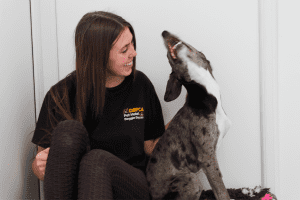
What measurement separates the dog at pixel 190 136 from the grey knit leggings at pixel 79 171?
169 mm

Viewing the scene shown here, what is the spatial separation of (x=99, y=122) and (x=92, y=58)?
32cm

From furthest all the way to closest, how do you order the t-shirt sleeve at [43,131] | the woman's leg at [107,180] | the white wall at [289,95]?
the white wall at [289,95] → the t-shirt sleeve at [43,131] → the woman's leg at [107,180]

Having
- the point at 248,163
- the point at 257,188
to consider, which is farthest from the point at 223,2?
the point at 257,188

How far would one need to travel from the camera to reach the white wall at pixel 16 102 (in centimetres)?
117

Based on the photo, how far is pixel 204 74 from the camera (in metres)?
1.02

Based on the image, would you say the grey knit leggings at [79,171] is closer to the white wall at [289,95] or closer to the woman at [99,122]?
the woman at [99,122]

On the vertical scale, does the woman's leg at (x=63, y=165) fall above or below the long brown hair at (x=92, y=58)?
below

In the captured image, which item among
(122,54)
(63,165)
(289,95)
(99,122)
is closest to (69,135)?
(63,165)

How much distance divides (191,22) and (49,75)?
93cm

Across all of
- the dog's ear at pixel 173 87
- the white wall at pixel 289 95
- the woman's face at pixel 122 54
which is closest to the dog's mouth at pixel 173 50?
the dog's ear at pixel 173 87

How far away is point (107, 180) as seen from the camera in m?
0.89

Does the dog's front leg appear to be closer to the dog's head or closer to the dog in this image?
the dog

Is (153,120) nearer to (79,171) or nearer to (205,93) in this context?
(205,93)

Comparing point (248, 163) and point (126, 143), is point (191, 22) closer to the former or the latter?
point (126, 143)
